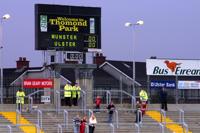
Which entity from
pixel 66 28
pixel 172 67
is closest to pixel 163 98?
pixel 172 67

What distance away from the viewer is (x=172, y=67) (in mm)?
50062

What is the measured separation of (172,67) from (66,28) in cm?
930

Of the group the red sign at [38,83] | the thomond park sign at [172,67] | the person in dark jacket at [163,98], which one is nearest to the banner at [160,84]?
the thomond park sign at [172,67]

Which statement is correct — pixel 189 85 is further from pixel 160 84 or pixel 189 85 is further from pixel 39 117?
pixel 39 117

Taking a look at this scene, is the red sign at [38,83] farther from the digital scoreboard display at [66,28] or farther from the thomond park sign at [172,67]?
the thomond park sign at [172,67]

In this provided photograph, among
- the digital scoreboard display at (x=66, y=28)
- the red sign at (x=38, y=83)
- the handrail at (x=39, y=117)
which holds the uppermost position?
the digital scoreboard display at (x=66, y=28)

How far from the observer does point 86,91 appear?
43.6 m

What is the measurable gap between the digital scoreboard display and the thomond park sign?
5635 millimetres

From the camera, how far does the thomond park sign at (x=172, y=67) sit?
162 feet

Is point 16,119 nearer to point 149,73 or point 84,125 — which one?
point 84,125

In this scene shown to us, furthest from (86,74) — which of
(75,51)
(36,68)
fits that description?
(36,68)

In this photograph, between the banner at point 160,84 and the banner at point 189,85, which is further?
the banner at point 189,85

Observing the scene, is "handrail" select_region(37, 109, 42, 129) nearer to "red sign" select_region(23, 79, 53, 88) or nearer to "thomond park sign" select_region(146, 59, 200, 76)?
"red sign" select_region(23, 79, 53, 88)

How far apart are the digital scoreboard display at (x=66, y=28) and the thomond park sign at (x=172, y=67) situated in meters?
5.64
